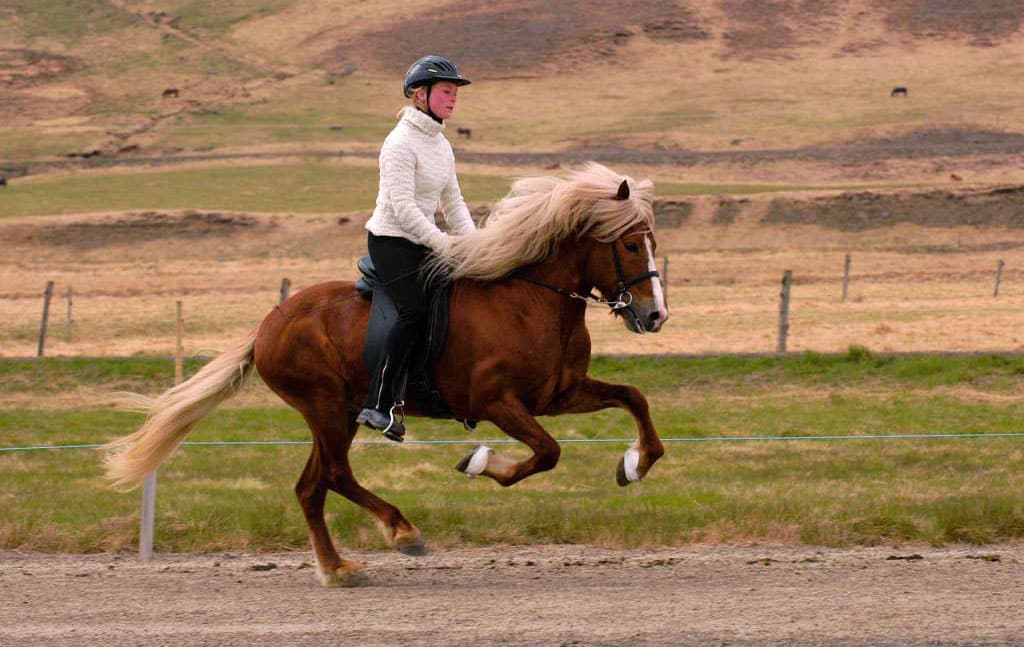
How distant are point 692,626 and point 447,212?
9.69 ft

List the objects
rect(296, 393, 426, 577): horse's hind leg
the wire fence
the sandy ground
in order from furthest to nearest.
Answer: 1. the wire fence
2. rect(296, 393, 426, 577): horse's hind leg
3. the sandy ground

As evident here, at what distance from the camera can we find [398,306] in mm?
7812

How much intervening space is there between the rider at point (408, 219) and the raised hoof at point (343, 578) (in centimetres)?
79

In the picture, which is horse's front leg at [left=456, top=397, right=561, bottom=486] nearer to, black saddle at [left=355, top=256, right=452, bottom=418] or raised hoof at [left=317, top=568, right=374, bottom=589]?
black saddle at [left=355, top=256, right=452, bottom=418]

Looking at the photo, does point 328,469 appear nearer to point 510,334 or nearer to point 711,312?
point 510,334

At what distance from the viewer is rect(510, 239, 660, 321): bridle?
299 inches

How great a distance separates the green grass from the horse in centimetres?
4790

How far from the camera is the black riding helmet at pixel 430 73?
783 cm

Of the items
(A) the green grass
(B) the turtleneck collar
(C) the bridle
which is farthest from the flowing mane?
(A) the green grass

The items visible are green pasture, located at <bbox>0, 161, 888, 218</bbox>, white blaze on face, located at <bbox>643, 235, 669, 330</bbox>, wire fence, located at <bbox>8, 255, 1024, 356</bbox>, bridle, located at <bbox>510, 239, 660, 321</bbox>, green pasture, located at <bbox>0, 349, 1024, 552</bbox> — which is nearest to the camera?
white blaze on face, located at <bbox>643, 235, 669, 330</bbox>

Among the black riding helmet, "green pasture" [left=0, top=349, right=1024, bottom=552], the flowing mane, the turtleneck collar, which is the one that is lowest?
"green pasture" [left=0, top=349, right=1024, bottom=552]

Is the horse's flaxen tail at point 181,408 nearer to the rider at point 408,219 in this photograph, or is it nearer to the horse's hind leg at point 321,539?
the horse's hind leg at point 321,539

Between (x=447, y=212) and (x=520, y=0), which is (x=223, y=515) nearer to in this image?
(x=447, y=212)

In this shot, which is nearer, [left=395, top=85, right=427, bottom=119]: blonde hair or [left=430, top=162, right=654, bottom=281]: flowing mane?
[left=430, top=162, right=654, bottom=281]: flowing mane
